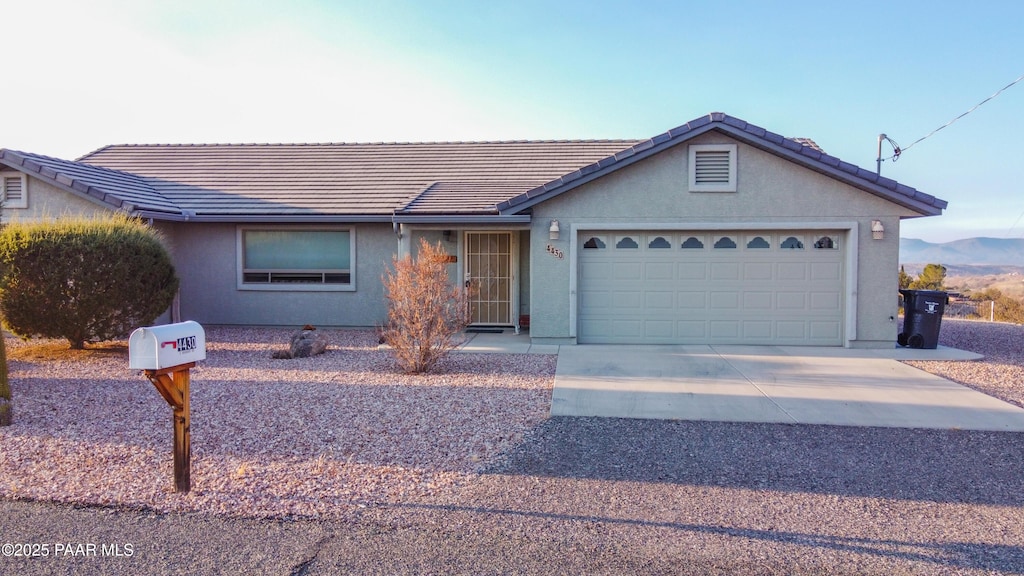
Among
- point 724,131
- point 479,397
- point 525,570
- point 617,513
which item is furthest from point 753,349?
point 525,570

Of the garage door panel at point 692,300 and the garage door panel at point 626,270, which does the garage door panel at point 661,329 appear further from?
the garage door panel at point 626,270

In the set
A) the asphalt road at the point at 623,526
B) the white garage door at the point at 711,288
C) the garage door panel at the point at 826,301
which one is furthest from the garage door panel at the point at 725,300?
the asphalt road at the point at 623,526

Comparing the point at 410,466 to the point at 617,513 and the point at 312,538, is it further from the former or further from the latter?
the point at 617,513

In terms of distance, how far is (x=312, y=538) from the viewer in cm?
430

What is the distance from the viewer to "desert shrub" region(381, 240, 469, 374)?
973 cm

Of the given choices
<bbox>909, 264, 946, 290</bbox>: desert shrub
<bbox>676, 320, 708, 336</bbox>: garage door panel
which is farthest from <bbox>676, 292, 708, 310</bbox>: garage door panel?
<bbox>909, 264, 946, 290</bbox>: desert shrub

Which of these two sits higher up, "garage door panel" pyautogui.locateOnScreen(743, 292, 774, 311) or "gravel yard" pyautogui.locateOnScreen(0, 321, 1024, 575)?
"garage door panel" pyautogui.locateOnScreen(743, 292, 774, 311)

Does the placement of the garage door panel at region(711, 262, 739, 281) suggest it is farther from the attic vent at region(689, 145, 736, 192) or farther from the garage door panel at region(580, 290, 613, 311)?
the garage door panel at region(580, 290, 613, 311)

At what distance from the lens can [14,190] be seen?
13.8 m

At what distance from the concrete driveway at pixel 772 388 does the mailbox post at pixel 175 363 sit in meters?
3.86

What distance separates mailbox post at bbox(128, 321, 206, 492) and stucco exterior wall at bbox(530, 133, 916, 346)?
8.12m

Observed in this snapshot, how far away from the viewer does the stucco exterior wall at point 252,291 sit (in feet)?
49.4

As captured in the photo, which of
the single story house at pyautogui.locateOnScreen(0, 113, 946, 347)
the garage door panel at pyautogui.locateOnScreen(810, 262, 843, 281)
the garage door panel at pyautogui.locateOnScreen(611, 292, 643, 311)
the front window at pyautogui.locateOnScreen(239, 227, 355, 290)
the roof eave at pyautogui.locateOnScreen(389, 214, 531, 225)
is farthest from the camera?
the front window at pyautogui.locateOnScreen(239, 227, 355, 290)

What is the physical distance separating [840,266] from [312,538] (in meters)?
11.2
